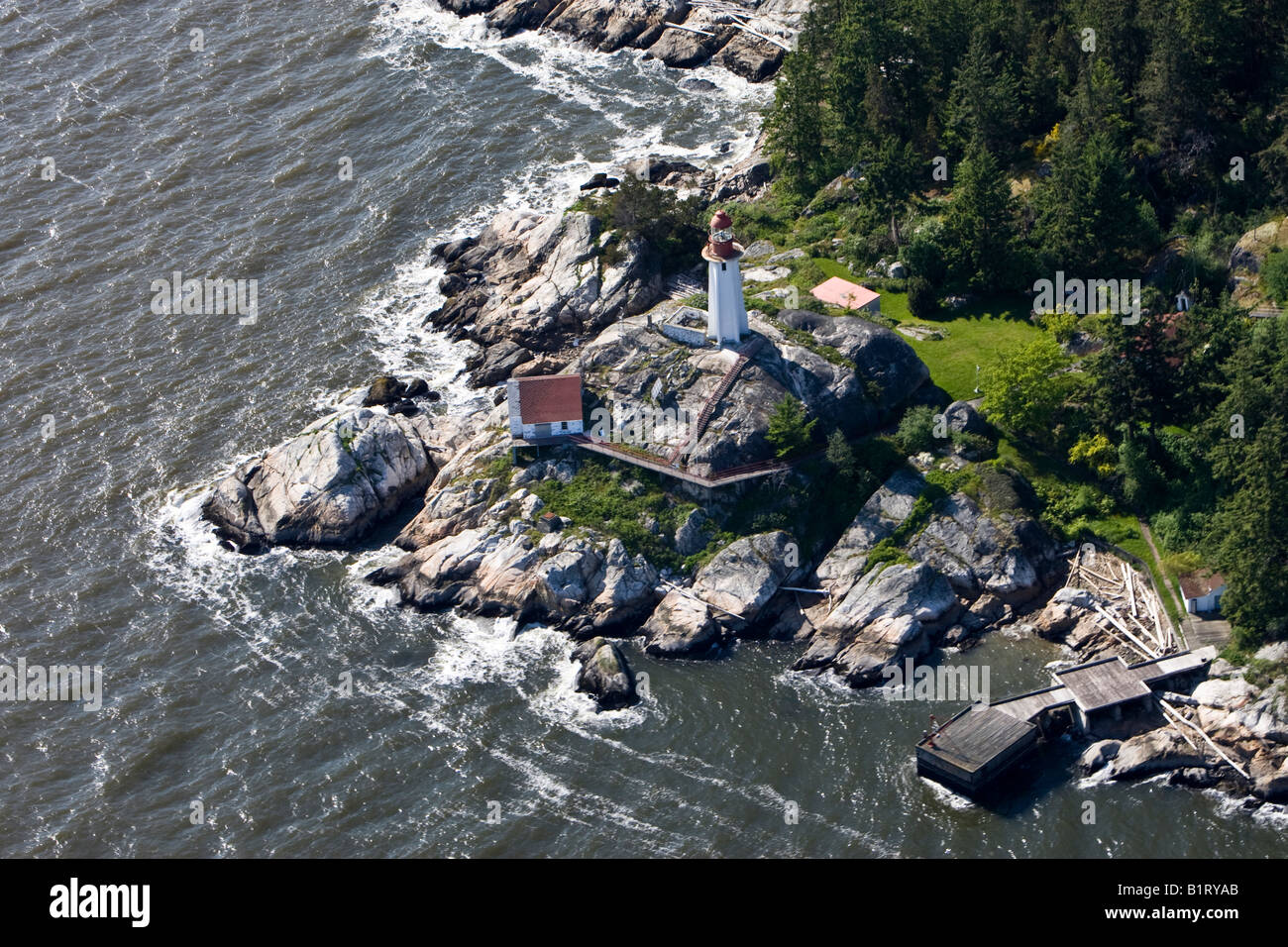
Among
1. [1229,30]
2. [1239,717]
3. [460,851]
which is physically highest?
[1229,30]

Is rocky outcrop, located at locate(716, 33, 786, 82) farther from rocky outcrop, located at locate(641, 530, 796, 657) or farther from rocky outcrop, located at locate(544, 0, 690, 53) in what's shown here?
rocky outcrop, located at locate(641, 530, 796, 657)

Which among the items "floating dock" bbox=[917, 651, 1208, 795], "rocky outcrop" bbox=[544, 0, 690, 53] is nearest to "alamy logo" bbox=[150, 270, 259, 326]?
"rocky outcrop" bbox=[544, 0, 690, 53]

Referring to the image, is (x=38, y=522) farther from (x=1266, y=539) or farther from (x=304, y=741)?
(x=1266, y=539)

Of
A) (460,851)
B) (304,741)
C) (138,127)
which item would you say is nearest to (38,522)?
(304,741)

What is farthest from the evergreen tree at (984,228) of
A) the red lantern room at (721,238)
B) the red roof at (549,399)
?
the red roof at (549,399)

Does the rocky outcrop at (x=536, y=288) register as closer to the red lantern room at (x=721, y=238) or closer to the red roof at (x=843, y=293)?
the red roof at (x=843, y=293)
